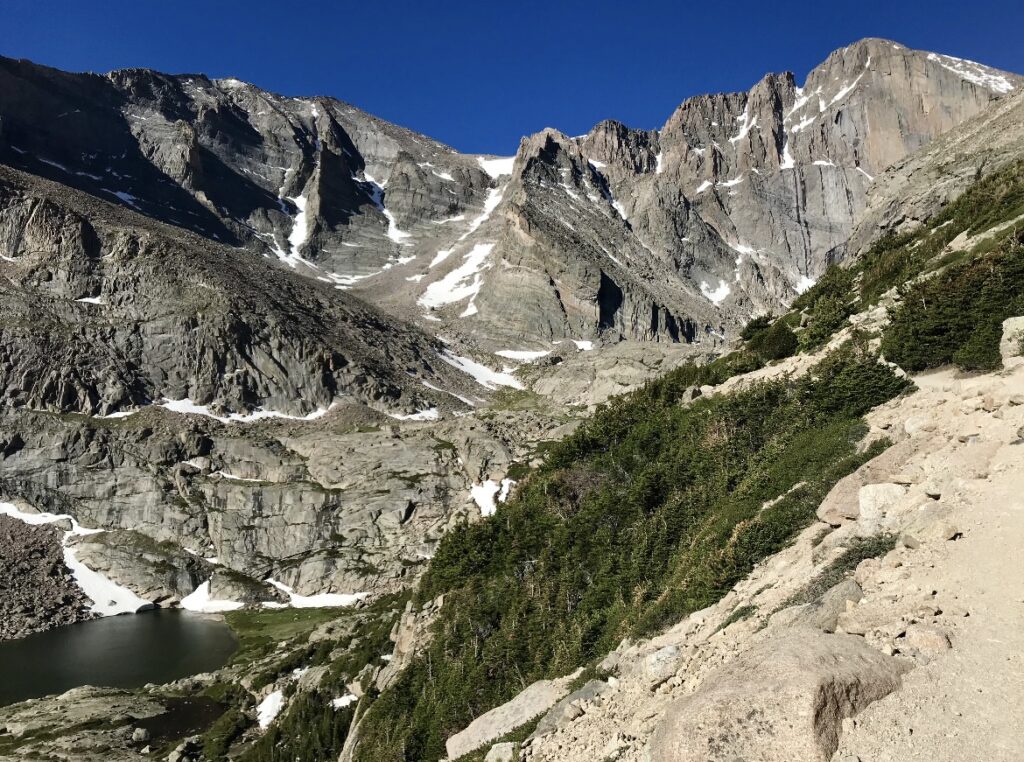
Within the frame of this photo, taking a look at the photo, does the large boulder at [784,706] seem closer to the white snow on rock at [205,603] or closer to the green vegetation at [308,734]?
the green vegetation at [308,734]

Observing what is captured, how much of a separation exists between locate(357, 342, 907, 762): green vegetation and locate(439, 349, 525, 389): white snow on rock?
15164 cm

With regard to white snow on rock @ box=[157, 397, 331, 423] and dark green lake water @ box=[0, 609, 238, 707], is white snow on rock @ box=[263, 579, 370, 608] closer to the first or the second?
dark green lake water @ box=[0, 609, 238, 707]

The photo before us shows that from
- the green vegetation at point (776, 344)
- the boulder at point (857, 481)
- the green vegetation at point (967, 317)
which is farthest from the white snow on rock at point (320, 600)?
the boulder at point (857, 481)

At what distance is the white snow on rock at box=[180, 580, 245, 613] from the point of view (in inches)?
4235

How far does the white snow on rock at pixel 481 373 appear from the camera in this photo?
601ft

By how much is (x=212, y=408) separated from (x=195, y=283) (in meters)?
38.1

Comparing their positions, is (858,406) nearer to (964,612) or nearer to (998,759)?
(964,612)

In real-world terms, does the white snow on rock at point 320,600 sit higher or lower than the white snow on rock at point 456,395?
lower

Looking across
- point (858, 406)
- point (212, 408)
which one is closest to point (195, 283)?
point (212, 408)

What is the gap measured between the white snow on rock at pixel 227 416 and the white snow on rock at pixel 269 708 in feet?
330

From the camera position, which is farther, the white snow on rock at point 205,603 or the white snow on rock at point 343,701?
the white snow on rock at point 205,603

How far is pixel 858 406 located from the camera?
20.0 m

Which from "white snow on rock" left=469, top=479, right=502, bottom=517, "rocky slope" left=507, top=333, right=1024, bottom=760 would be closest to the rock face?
"white snow on rock" left=469, top=479, right=502, bottom=517

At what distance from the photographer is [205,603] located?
110375 millimetres
